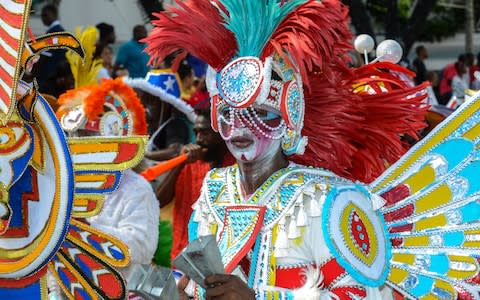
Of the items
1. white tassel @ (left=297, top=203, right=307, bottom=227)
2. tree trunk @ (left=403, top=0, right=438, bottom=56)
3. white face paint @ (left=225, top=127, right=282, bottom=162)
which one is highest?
white face paint @ (left=225, top=127, right=282, bottom=162)

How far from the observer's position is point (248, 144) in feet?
13.4

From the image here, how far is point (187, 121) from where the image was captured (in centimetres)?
893

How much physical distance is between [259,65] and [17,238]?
1.00 metres

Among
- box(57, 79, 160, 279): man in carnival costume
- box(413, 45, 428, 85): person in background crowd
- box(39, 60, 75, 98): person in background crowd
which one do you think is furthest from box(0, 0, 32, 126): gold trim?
box(413, 45, 428, 85): person in background crowd

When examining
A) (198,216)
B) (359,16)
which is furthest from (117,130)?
(359,16)

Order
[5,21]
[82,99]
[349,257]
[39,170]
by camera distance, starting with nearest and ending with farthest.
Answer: [5,21], [39,170], [349,257], [82,99]

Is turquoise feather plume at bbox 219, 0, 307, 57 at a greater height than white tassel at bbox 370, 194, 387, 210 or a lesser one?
greater

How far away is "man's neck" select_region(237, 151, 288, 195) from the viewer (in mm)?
4180

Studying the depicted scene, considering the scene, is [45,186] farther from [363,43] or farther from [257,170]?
[363,43]

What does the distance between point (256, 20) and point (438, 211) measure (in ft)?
3.03

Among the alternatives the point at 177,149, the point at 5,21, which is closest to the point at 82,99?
the point at 177,149

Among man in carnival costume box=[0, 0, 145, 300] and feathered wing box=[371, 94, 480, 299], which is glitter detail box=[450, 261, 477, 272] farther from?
man in carnival costume box=[0, 0, 145, 300]

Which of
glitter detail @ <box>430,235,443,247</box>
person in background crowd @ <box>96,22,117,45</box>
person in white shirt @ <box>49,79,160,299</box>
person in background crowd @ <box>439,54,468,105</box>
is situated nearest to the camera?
glitter detail @ <box>430,235,443,247</box>

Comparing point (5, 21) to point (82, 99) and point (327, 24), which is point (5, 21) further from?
point (82, 99)
